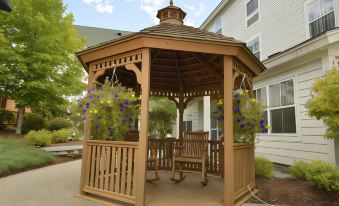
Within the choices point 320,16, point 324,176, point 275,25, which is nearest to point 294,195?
point 324,176

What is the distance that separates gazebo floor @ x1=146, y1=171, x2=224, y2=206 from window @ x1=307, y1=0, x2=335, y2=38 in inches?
206

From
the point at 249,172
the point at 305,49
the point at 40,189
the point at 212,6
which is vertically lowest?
the point at 40,189

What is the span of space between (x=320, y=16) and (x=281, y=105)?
9.32ft

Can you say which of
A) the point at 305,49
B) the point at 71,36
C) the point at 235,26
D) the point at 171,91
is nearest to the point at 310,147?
the point at 305,49

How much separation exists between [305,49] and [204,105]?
20.7ft

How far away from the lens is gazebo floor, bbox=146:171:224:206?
134 inches

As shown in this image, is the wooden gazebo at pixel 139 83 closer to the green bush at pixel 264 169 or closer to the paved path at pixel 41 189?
the paved path at pixel 41 189

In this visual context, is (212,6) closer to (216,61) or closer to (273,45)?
(273,45)

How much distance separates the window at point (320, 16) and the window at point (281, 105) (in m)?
1.85

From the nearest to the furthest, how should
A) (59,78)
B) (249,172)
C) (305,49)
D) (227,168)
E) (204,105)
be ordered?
(227,168)
(249,172)
(305,49)
(59,78)
(204,105)

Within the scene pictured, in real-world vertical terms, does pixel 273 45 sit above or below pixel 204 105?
above

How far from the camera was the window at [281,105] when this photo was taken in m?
6.08

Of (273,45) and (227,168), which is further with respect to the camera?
(273,45)

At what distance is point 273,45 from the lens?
26.8ft
